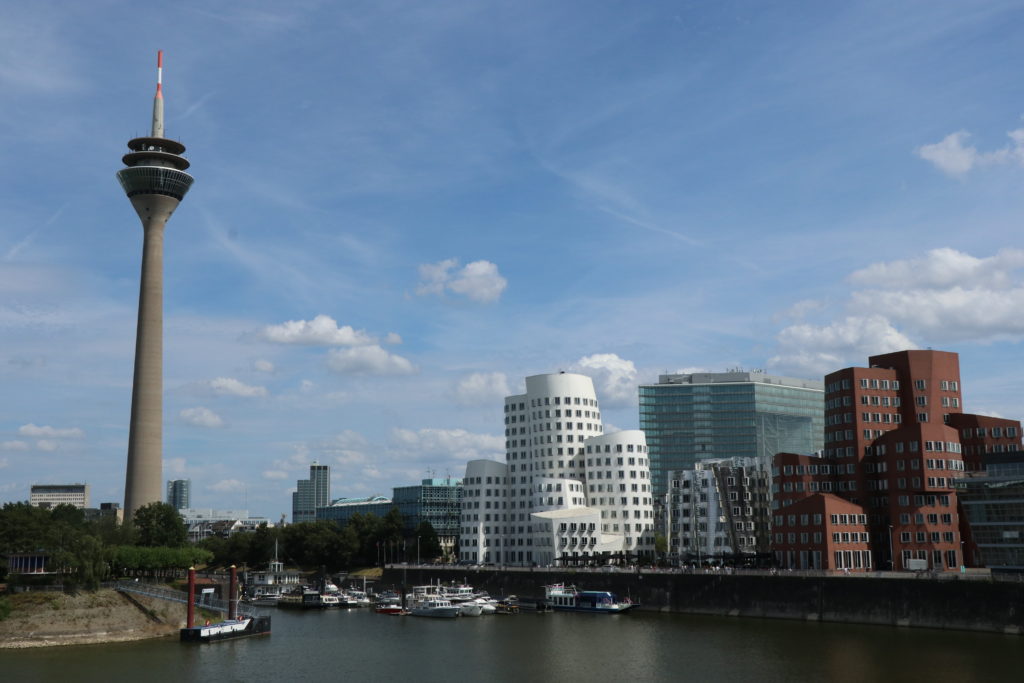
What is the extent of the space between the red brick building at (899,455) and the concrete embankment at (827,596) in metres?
15.5

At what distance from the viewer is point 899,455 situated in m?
143

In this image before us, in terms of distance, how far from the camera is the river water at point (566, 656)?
86.4 m

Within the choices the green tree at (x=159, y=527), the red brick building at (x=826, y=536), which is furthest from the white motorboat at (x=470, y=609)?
the green tree at (x=159, y=527)

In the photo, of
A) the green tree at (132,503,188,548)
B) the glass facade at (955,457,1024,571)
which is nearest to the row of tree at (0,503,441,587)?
the green tree at (132,503,188,548)

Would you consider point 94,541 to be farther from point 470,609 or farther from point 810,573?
point 810,573

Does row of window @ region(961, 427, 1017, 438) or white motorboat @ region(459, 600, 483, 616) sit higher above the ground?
row of window @ region(961, 427, 1017, 438)

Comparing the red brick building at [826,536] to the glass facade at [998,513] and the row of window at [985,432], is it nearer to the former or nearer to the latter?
the glass facade at [998,513]

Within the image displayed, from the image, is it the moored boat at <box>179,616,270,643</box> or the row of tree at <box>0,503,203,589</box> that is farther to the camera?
the row of tree at <box>0,503,203,589</box>

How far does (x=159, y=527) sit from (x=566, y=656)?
333 feet

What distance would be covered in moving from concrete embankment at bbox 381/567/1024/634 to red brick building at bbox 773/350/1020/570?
609 inches

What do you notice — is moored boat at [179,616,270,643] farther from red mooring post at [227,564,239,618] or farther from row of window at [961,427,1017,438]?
row of window at [961,427,1017,438]

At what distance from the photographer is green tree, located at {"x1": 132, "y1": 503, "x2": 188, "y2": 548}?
566ft

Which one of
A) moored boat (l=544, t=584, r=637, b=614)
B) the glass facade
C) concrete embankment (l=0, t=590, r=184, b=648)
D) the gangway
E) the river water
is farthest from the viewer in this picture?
moored boat (l=544, t=584, r=637, b=614)

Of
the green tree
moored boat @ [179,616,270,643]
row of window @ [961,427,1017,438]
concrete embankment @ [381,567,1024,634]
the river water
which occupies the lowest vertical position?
the river water
